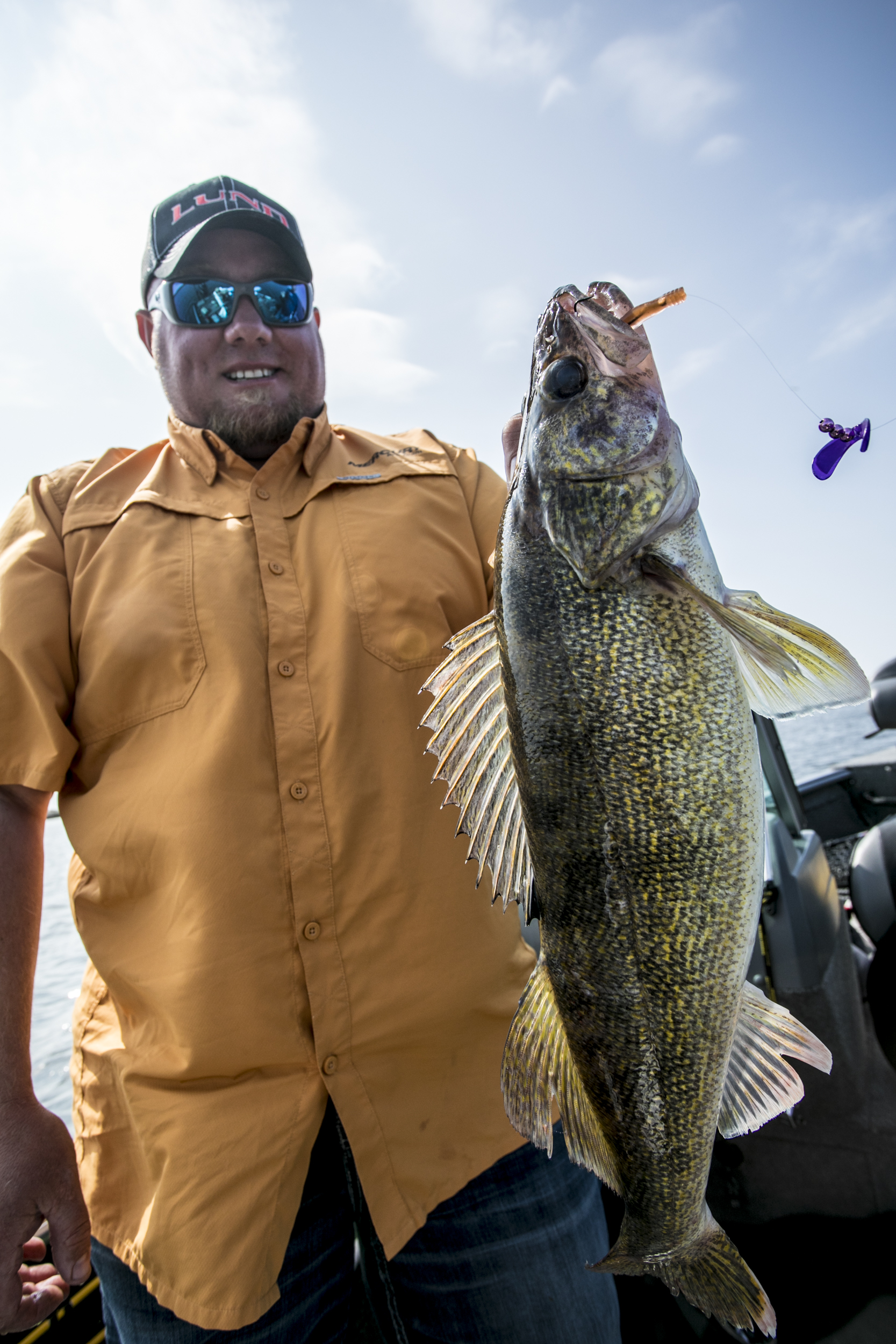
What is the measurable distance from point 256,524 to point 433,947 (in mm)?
1274

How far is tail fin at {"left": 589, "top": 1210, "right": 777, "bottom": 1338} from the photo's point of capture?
4.60 ft

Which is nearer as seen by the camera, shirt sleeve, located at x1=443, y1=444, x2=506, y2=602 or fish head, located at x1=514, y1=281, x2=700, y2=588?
fish head, located at x1=514, y1=281, x2=700, y2=588

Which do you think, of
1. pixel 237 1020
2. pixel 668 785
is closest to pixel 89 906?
pixel 237 1020

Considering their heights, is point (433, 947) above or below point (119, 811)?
below

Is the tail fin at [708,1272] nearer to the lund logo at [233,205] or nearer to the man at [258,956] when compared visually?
the man at [258,956]

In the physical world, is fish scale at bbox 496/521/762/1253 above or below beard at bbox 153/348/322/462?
below

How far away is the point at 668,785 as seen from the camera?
4.46 feet

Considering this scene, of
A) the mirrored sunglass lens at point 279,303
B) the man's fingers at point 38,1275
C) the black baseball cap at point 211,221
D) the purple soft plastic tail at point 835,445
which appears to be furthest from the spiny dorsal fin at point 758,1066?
the black baseball cap at point 211,221

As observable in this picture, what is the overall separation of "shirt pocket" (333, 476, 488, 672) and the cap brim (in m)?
1.03

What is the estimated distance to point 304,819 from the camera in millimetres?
1844

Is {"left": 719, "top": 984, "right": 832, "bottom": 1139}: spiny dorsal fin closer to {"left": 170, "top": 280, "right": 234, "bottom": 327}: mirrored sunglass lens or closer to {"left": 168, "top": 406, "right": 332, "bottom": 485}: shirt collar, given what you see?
{"left": 168, "top": 406, "right": 332, "bottom": 485}: shirt collar

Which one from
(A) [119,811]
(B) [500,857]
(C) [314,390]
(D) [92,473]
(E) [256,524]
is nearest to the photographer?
(B) [500,857]

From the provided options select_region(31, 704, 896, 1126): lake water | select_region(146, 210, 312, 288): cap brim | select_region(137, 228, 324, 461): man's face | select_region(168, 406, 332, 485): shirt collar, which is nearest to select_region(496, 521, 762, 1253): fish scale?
select_region(31, 704, 896, 1126): lake water

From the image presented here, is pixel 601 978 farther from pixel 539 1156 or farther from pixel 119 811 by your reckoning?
pixel 119 811
